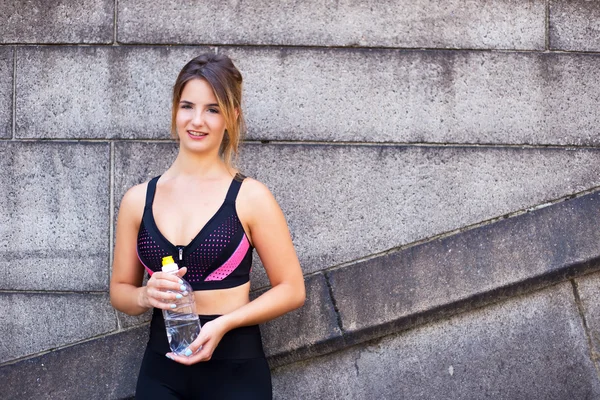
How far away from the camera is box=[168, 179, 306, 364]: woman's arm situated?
3377 mm

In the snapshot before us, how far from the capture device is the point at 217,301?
3.37 meters

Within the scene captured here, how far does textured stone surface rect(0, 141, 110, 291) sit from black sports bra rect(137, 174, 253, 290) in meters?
1.29

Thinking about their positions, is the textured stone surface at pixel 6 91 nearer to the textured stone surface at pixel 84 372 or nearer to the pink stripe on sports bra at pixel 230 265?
the textured stone surface at pixel 84 372

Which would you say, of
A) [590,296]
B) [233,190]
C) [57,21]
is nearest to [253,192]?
[233,190]

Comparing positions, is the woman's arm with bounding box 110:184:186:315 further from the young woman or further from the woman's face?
the woman's face

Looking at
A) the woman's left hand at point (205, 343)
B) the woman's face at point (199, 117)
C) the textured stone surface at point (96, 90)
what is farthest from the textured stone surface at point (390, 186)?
the woman's left hand at point (205, 343)

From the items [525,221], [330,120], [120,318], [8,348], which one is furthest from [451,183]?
[8,348]

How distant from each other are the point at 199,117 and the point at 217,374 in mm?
1254

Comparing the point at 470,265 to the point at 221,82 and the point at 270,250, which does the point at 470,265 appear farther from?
the point at 221,82

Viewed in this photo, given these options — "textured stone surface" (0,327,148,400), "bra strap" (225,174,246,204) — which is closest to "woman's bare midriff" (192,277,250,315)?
"bra strap" (225,174,246,204)

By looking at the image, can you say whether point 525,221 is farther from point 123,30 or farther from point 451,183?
point 123,30

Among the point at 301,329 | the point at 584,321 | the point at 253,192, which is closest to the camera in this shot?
the point at 253,192

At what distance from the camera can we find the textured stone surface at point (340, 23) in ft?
15.0

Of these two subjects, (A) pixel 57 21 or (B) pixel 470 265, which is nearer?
(B) pixel 470 265
